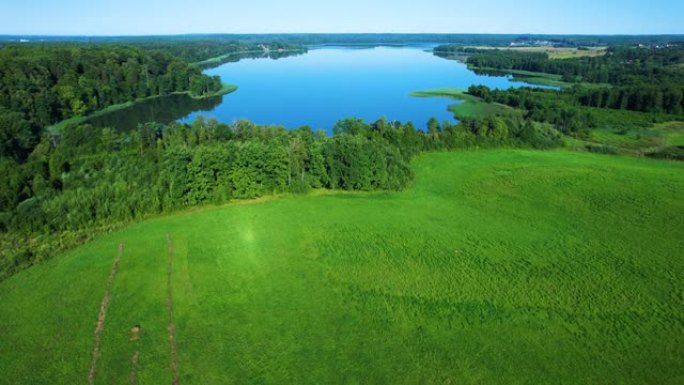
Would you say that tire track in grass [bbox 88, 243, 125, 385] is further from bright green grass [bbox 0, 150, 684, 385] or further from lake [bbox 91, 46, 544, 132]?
lake [bbox 91, 46, 544, 132]

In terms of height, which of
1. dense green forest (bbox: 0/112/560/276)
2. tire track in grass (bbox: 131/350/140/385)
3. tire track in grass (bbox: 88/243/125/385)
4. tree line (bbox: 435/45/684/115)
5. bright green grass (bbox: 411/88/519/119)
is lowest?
tire track in grass (bbox: 131/350/140/385)

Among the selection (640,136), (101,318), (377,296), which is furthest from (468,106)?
(101,318)

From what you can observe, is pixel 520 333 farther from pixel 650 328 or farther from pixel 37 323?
pixel 37 323

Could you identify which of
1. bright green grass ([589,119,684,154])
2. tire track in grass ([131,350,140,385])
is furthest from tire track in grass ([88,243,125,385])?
bright green grass ([589,119,684,154])

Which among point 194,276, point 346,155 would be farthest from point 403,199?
point 194,276

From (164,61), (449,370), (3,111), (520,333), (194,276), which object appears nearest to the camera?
(449,370)

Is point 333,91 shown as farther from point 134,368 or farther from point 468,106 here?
point 134,368

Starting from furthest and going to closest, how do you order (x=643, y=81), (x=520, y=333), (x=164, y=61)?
(x=164, y=61), (x=643, y=81), (x=520, y=333)
